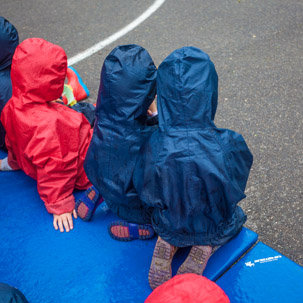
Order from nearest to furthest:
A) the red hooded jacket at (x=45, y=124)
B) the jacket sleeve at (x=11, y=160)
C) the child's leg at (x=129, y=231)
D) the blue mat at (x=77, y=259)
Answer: the blue mat at (x=77, y=259) < the child's leg at (x=129, y=231) < the red hooded jacket at (x=45, y=124) < the jacket sleeve at (x=11, y=160)

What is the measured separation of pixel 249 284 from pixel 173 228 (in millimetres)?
455

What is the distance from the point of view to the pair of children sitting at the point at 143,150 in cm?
164

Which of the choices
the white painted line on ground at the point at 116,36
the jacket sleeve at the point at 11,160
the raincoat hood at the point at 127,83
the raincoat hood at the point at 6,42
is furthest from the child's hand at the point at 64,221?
the white painted line on ground at the point at 116,36

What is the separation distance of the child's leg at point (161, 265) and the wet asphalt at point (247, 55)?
86 cm

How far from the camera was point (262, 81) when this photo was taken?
3.80m

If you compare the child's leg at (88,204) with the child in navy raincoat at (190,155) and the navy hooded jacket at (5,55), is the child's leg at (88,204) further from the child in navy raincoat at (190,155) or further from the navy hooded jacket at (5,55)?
the navy hooded jacket at (5,55)

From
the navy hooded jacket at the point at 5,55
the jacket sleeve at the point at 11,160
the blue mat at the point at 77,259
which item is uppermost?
the navy hooded jacket at the point at 5,55

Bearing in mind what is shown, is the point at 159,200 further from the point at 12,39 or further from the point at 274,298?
the point at 12,39

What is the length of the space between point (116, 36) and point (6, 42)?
2.20m

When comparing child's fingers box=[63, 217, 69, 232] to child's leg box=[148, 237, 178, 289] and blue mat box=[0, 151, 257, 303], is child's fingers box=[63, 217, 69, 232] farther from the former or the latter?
child's leg box=[148, 237, 178, 289]

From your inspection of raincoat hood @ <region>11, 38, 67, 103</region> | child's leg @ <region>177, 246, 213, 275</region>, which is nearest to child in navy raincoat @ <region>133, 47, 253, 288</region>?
child's leg @ <region>177, 246, 213, 275</region>

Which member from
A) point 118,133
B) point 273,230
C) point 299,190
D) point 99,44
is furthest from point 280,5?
point 118,133

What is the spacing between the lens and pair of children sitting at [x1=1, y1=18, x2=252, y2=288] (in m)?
1.64

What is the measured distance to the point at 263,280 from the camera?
6.06 ft
